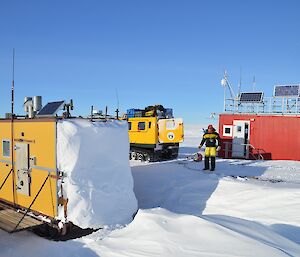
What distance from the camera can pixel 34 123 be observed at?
8000 millimetres

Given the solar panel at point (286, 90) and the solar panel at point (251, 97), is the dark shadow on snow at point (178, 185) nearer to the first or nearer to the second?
the solar panel at point (251, 97)

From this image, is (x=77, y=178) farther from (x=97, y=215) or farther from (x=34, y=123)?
(x=34, y=123)

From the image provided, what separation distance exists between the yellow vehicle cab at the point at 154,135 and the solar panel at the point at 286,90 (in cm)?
630

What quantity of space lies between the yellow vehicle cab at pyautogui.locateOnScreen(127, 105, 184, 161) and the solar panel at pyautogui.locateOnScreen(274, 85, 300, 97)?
20.7 ft

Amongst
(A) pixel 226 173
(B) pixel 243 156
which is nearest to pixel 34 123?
(A) pixel 226 173

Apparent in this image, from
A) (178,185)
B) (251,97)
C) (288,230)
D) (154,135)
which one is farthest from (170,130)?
(288,230)

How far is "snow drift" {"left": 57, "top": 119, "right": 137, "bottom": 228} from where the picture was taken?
282 inches

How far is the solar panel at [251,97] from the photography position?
18.9 meters

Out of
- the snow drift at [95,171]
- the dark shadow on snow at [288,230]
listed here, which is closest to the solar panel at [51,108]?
the snow drift at [95,171]

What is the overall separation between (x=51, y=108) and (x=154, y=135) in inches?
380

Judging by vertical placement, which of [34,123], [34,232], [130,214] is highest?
[34,123]

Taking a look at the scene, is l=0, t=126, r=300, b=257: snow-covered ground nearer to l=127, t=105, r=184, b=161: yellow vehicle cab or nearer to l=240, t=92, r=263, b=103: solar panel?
l=127, t=105, r=184, b=161: yellow vehicle cab

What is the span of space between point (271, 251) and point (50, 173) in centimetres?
497

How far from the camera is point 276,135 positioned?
1778 centimetres
